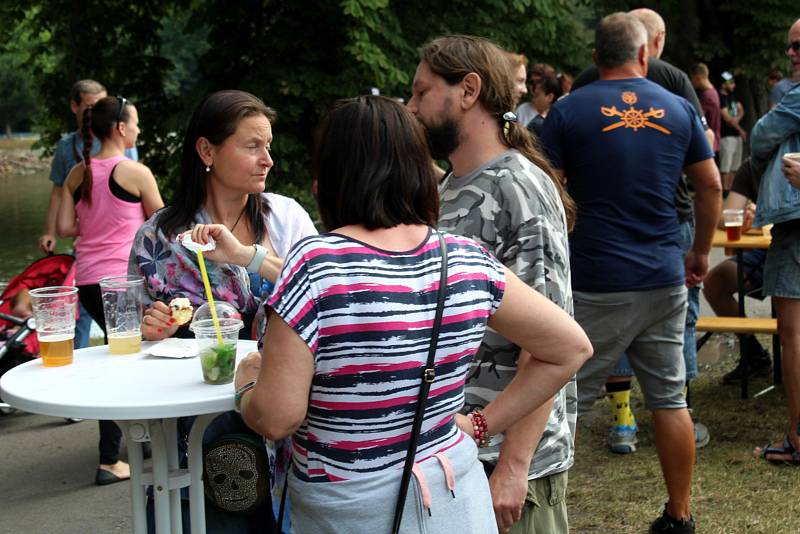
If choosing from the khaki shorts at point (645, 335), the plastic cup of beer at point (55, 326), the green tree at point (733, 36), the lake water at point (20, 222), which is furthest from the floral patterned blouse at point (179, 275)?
the green tree at point (733, 36)

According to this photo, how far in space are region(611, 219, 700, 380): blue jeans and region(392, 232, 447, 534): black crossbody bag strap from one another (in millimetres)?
3446

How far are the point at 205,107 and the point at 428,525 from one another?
1.80m

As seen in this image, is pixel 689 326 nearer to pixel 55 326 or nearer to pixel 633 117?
pixel 633 117

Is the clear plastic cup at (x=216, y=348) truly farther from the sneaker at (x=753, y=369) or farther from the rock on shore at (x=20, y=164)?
the rock on shore at (x=20, y=164)

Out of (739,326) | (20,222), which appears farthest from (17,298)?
(20,222)

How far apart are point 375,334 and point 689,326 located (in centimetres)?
394

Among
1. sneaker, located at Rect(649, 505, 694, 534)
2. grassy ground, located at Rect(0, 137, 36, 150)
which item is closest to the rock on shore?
grassy ground, located at Rect(0, 137, 36, 150)

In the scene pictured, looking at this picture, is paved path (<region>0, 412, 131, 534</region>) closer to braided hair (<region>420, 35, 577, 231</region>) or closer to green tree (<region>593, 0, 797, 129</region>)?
braided hair (<region>420, 35, 577, 231</region>)

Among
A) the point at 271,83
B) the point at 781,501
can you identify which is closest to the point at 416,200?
the point at 781,501

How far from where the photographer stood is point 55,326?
292 centimetres

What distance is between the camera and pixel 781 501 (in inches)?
179

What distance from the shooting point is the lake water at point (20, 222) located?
45.7 ft

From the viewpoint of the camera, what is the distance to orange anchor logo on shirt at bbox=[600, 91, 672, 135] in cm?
404

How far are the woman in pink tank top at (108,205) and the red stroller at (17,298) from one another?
2.00 feet
